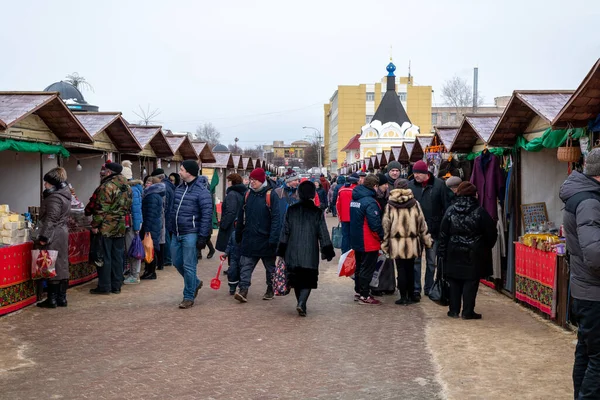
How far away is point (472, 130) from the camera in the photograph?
1248 cm

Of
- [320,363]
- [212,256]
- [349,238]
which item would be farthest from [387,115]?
[320,363]

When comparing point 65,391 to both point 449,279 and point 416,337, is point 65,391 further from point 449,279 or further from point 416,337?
point 449,279

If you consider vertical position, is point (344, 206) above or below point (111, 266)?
above

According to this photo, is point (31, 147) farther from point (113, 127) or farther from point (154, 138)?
point (154, 138)

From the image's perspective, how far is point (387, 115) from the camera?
2653 inches

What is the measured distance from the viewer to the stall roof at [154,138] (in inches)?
648

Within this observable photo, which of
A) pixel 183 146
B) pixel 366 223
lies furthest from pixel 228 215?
pixel 183 146

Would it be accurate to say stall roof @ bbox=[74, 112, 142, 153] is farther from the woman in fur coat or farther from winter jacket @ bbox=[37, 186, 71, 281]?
the woman in fur coat

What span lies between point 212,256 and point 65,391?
9.96m

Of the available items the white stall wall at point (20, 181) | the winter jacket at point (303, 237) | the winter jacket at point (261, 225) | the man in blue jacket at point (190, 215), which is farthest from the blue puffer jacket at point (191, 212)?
the white stall wall at point (20, 181)

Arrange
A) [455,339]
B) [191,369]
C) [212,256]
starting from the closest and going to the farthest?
[191,369]
[455,339]
[212,256]

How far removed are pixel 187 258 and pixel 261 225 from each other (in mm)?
1128

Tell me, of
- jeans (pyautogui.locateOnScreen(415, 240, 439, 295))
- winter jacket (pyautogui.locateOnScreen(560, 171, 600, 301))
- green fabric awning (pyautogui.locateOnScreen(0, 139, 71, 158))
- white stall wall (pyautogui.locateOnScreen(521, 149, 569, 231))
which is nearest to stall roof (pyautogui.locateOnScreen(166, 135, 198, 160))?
green fabric awning (pyautogui.locateOnScreen(0, 139, 71, 158))

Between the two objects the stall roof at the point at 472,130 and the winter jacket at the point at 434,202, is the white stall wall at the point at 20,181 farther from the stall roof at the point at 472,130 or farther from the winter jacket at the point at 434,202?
the stall roof at the point at 472,130
